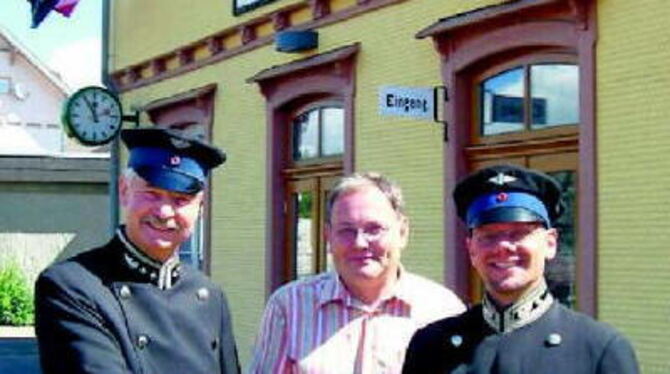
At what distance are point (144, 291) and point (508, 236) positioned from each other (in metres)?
1.06

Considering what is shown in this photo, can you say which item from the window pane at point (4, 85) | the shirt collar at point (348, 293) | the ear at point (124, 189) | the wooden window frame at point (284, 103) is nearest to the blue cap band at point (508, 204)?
the shirt collar at point (348, 293)

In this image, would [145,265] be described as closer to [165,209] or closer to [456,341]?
[165,209]

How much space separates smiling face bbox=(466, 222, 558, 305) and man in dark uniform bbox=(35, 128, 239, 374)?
2.79 feet

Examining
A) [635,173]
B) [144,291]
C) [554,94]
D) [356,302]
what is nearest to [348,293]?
[356,302]

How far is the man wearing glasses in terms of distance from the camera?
387 cm

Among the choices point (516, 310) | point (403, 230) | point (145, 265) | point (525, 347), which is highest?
point (403, 230)

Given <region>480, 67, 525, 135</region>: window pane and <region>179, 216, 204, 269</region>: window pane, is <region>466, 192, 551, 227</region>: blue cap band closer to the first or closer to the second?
<region>480, 67, 525, 135</region>: window pane

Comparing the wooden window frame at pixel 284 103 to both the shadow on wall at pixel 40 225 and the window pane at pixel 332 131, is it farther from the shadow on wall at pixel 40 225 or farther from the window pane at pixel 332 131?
the shadow on wall at pixel 40 225

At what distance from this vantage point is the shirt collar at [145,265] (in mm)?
3777

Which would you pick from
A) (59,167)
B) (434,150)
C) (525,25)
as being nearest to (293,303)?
(525,25)

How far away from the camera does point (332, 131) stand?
42.7 ft

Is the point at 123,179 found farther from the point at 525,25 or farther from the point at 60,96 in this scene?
the point at 60,96

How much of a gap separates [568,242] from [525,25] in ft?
5.26

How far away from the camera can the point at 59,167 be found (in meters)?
25.3
